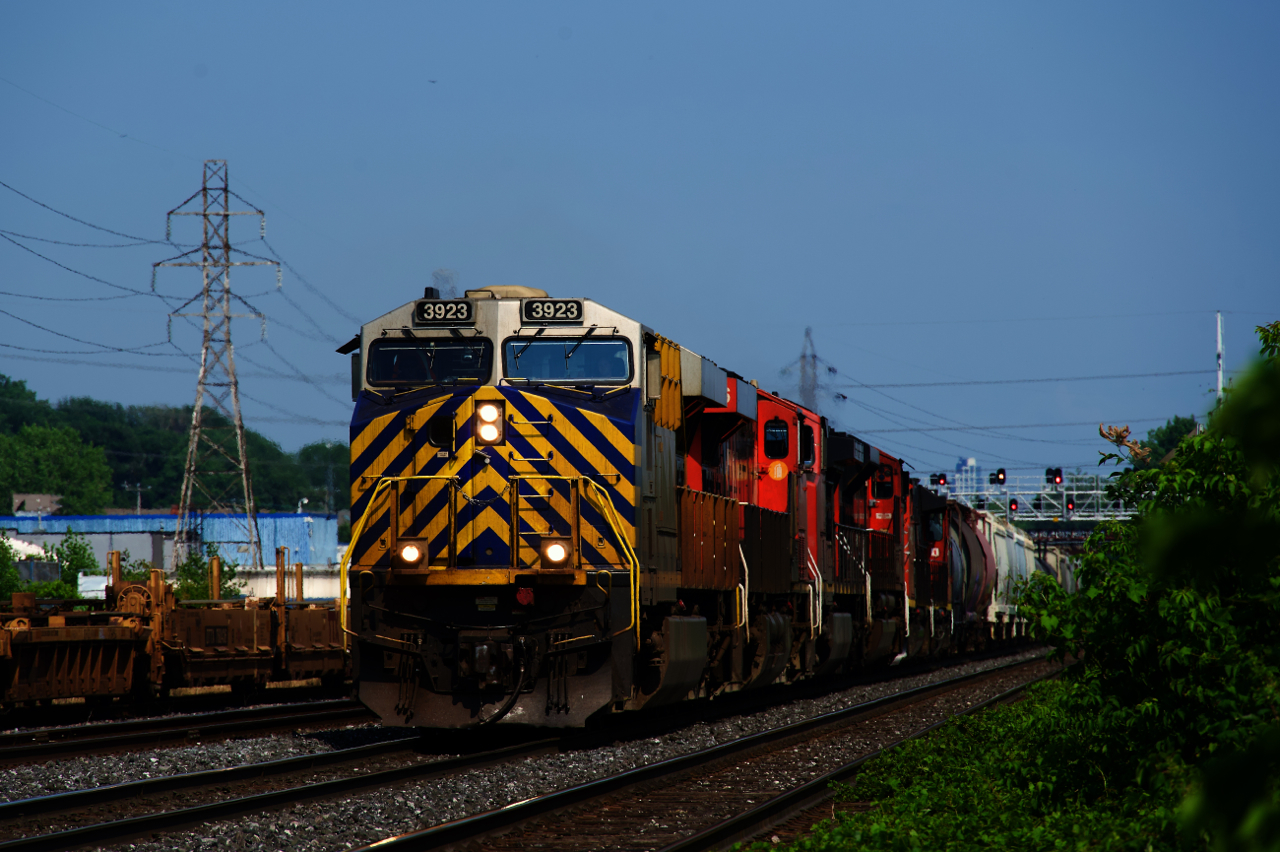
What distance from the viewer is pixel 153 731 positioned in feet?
45.6

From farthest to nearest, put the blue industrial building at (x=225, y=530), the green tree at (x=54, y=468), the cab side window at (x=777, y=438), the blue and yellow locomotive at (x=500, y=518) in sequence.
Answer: the green tree at (x=54, y=468) → the blue industrial building at (x=225, y=530) → the cab side window at (x=777, y=438) → the blue and yellow locomotive at (x=500, y=518)

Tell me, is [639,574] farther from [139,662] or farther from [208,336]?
[208,336]

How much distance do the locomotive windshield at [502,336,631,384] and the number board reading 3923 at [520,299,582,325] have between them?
177mm

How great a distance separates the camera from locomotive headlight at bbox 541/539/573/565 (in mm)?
11852

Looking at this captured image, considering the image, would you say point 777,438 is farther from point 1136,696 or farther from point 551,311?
point 1136,696

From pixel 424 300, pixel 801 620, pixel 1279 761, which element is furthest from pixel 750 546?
pixel 1279 761

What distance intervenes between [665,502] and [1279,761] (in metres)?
11.9

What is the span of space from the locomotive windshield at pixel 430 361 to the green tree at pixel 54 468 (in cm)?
13157

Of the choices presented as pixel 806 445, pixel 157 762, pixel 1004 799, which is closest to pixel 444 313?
pixel 157 762

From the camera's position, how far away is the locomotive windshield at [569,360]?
12.5 meters

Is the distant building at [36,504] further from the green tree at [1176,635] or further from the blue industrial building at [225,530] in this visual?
the green tree at [1176,635]

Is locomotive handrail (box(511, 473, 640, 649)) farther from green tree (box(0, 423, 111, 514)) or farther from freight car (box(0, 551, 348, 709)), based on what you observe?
green tree (box(0, 423, 111, 514))

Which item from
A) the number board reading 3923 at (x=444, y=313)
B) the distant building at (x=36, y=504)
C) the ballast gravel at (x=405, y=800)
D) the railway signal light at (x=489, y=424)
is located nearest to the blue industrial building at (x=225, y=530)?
the distant building at (x=36, y=504)

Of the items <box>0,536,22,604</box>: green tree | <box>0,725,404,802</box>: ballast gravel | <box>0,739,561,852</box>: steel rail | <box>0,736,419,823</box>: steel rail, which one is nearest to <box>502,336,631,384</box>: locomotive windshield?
<box>0,739,561,852</box>: steel rail
